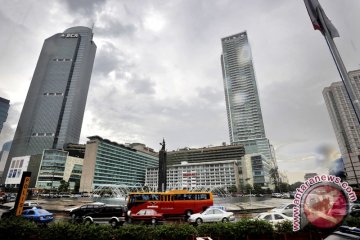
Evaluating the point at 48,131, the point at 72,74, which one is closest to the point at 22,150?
the point at 48,131

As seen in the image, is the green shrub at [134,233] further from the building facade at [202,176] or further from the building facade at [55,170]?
the building facade at [202,176]

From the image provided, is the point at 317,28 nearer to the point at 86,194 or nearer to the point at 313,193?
the point at 313,193

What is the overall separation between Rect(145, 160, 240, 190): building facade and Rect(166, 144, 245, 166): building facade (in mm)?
11960

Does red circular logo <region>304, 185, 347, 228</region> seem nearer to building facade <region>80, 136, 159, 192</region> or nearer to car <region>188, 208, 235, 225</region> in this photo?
car <region>188, 208, 235, 225</region>

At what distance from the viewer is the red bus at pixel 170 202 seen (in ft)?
81.0

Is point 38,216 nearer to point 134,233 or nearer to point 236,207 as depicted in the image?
point 134,233

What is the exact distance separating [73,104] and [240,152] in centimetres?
15227

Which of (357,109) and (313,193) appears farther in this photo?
(313,193)

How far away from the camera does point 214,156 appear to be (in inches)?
6673

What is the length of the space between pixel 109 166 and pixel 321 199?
136 m

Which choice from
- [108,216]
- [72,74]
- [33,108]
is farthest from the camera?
[72,74]

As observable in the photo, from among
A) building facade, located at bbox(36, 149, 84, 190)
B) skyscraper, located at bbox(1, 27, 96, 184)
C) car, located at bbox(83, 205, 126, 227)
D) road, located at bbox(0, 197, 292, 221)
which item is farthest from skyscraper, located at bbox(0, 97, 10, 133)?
car, located at bbox(83, 205, 126, 227)

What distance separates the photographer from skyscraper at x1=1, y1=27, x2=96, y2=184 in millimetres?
166250

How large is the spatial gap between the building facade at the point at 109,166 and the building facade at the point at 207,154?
3300cm
